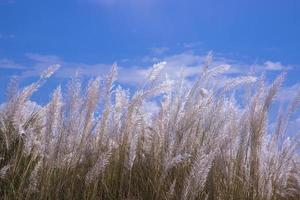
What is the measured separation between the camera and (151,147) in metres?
3.71

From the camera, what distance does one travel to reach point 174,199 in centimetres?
324

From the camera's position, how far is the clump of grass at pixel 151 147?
337 cm

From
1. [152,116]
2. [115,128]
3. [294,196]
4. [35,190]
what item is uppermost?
[152,116]

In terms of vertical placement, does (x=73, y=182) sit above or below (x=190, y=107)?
below

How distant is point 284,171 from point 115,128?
121 cm

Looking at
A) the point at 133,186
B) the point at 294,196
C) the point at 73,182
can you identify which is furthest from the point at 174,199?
the point at 294,196

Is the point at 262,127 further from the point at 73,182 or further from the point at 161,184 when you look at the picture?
the point at 73,182

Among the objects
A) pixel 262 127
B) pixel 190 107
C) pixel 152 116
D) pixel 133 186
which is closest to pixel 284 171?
pixel 262 127

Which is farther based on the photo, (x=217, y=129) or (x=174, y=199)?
(x=217, y=129)

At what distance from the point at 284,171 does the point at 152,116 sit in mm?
1304

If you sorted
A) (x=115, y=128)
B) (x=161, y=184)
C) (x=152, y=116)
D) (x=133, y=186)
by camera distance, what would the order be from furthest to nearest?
(x=152, y=116)
(x=115, y=128)
(x=133, y=186)
(x=161, y=184)

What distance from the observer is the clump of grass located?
3369 mm

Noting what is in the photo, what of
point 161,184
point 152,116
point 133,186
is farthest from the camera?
point 152,116

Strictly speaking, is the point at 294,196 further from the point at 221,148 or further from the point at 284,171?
the point at 221,148
